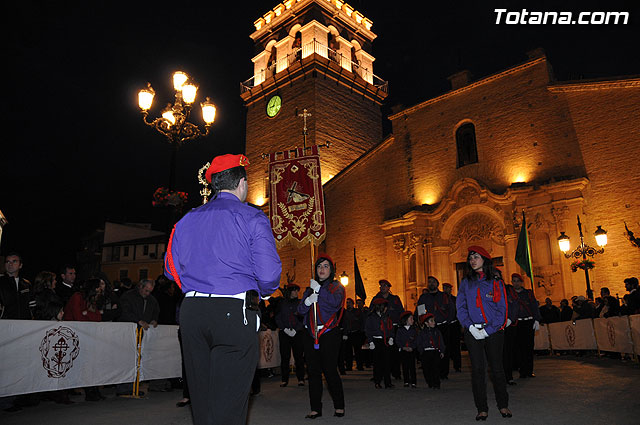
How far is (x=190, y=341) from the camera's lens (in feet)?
8.83

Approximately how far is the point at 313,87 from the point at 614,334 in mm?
21632

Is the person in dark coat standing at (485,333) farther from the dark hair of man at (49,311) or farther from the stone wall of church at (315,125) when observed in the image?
the stone wall of church at (315,125)

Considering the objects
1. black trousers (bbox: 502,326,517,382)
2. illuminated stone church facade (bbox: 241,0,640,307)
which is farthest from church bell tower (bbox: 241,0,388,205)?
black trousers (bbox: 502,326,517,382)

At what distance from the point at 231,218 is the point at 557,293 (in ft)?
57.9

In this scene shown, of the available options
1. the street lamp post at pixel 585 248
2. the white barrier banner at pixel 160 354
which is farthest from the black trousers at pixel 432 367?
the street lamp post at pixel 585 248

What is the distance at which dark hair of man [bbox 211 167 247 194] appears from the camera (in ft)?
10.4

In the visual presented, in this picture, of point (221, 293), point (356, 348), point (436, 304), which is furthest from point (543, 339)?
point (221, 293)

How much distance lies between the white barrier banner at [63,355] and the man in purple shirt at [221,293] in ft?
16.7

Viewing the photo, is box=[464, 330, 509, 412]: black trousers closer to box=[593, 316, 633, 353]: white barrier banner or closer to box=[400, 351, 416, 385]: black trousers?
box=[400, 351, 416, 385]: black trousers

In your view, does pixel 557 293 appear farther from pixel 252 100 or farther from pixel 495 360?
pixel 252 100

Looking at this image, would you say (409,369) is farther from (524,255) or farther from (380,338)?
(524,255)

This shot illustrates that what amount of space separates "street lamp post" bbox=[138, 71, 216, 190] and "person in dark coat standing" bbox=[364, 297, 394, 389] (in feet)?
18.8

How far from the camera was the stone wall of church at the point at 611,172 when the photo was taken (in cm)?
1720

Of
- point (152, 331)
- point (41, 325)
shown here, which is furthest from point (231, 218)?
point (152, 331)
